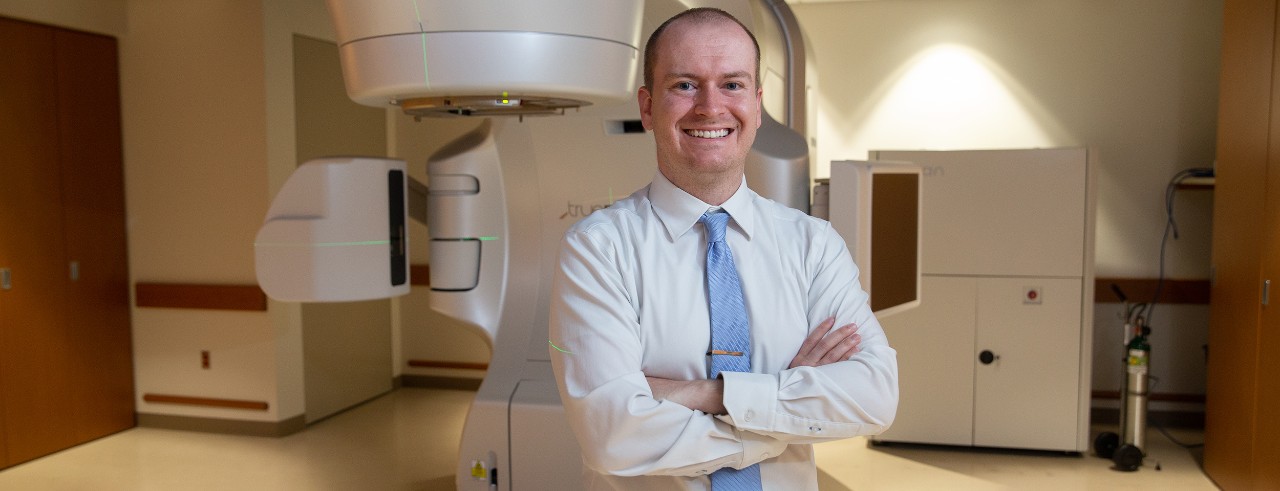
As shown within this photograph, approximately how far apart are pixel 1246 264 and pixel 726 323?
318cm

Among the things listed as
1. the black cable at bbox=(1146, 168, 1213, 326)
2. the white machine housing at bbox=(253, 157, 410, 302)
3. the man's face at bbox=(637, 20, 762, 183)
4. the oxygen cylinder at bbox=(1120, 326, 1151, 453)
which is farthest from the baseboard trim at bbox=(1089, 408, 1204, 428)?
the man's face at bbox=(637, 20, 762, 183)

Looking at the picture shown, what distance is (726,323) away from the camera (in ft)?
4.82

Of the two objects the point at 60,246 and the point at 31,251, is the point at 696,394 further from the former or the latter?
the point at 60,246

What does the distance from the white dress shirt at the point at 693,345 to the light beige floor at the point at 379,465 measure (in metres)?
2.68

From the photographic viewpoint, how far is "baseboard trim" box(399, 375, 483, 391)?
5957 millimetres

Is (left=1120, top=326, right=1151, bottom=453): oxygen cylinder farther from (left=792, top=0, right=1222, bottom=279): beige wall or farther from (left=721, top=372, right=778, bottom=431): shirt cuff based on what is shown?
(left=721, top=372, right=778, bottom=431): shirt cuff

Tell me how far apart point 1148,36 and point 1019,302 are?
5.47 ft

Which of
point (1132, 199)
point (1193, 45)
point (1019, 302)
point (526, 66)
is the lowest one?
point (1019, 302)

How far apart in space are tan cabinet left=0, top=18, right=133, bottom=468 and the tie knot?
396 cm

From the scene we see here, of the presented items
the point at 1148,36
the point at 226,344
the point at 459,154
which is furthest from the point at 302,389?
the point at 1148,36

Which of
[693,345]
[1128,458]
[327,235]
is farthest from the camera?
[1128,458]

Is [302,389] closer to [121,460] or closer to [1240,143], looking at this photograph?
[121,460]

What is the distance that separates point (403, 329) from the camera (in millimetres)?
6012

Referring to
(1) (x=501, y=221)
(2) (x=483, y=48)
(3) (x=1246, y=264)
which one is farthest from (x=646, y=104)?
(3) (x=1246, y=264)
